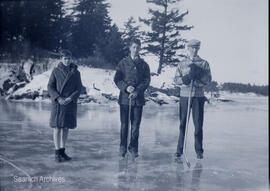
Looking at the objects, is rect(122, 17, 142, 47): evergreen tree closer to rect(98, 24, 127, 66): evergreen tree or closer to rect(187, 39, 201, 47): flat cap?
rect(98, 24, 127, 66): evergreen tree

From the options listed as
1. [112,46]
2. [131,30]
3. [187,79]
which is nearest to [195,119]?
[187,79]

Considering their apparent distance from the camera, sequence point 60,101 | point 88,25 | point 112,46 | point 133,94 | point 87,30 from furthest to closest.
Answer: point 112,46 → point 87,30 → point 88,25 → point 133,94 → point 60,101

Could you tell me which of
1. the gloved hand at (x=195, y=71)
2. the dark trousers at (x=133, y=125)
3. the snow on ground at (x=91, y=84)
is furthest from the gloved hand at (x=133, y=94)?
the snow on ground at (x=91, y=84)

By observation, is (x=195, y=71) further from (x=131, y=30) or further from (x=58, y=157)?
(x=131, y=30)

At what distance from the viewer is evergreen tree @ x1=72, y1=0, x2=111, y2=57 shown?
679 centimetres

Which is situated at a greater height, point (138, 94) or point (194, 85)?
point (194, 85)

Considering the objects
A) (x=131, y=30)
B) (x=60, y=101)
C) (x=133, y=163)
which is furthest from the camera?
(x=131, y=30)

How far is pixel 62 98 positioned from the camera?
4.93 meters

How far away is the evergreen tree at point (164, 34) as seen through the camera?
281 inches

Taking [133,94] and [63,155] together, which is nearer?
[63,155]

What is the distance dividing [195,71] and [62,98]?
1.88 m

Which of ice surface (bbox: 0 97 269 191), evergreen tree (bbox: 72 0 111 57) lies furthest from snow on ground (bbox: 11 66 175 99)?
ice surface (bbox: 0 97 269 191)

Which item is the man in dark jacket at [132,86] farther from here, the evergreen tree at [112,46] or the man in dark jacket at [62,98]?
the evergreen tree at [112,46]

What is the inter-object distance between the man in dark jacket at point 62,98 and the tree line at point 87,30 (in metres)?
0.92
